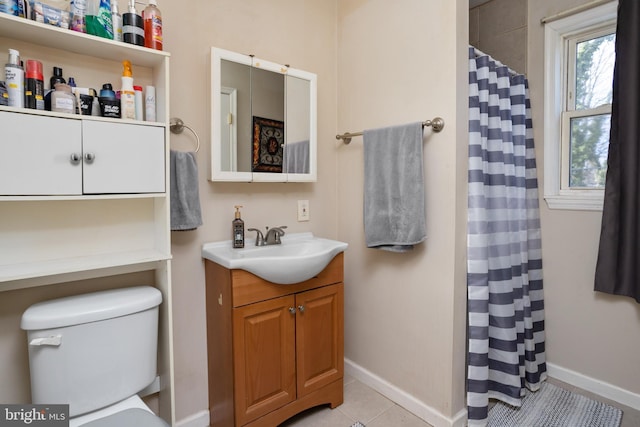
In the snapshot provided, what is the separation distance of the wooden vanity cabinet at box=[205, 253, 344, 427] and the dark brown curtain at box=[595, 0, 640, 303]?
4.65 ft

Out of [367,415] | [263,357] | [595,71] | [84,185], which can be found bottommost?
[367,415]

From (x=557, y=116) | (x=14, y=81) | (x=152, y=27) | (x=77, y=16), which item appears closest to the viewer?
(x=14, y=81)

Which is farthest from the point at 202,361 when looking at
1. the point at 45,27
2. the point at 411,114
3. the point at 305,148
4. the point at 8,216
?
the point at 411,114

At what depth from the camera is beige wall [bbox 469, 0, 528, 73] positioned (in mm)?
2105

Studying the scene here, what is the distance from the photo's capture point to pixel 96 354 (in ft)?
3.90

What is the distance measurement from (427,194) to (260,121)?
0.95 metres

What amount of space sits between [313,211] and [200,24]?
1157 mm

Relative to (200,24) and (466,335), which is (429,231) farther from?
(200,24)

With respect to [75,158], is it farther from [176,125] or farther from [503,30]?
[503,30]

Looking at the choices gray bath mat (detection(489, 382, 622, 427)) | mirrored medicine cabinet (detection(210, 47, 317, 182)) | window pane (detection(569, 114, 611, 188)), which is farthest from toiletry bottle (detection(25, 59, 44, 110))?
window pane (detection(569, 114, 611, 188))

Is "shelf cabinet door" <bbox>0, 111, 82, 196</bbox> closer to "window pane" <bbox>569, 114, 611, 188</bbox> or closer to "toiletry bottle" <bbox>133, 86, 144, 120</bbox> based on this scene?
"toiletry bottle" <bbox>133, 86, 144, 120</bbox>

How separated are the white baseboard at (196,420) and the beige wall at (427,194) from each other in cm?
93

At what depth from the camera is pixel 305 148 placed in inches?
77.4

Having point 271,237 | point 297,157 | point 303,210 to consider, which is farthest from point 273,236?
point 297,157
